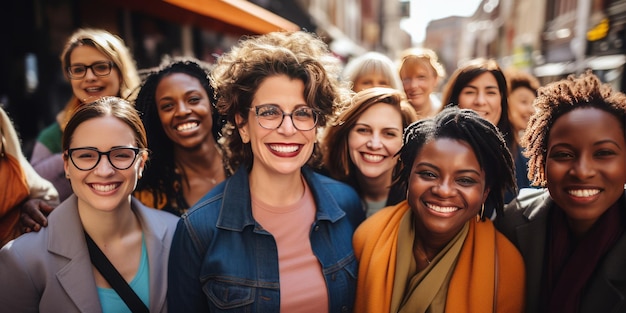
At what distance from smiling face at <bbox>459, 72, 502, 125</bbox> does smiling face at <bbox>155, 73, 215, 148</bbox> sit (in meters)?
2.01

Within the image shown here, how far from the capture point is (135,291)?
197cm

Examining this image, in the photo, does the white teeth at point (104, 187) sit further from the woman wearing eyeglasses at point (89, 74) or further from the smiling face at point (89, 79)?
the smiling face at point (89, 79)

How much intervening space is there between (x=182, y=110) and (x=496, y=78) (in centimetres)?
239

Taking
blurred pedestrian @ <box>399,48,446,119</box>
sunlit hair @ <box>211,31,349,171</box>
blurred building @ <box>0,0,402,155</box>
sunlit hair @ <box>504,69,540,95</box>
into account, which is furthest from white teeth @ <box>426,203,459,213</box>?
blurred building @ <box>0,0,402,155</box>

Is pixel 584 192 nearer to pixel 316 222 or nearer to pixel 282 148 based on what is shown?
pixel 316 222

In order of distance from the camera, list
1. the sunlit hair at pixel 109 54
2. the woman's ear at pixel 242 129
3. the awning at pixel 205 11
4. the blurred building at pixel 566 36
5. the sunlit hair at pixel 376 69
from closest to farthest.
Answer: the woman's ear at pixel 242 129
the sunlit hair at pixel 109 54
the sunlit hair at pixel 376 69
the awning at pixel 205 11
the blurred building at pixel 566 36

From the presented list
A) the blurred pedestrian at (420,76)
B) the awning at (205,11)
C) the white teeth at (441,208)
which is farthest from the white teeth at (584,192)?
the awning at (205,11)

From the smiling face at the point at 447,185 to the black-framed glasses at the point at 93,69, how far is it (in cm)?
236

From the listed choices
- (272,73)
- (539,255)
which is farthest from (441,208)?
(272,73)

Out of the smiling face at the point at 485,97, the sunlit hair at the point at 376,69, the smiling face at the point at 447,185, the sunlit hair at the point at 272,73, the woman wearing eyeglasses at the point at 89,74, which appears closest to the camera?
the smiling face at the point at 447,185

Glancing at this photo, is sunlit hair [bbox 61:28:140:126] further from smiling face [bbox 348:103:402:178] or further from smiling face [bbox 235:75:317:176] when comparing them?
smiling face [bbox 348:103:402:178]

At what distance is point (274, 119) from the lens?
1952mm

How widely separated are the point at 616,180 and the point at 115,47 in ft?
10.7

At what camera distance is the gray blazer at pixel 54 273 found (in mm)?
1752
